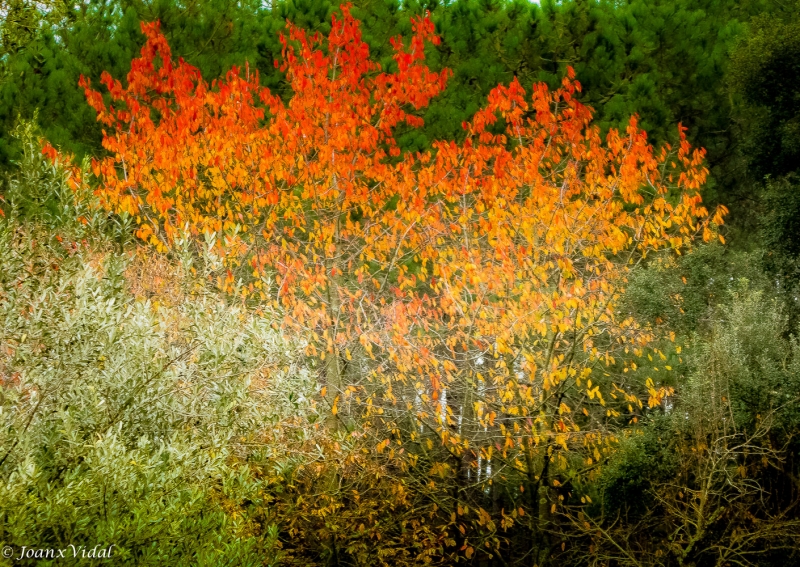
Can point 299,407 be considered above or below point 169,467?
below

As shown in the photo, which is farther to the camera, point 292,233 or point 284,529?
point 292,233

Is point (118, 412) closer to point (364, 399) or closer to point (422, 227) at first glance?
point (364, 399)

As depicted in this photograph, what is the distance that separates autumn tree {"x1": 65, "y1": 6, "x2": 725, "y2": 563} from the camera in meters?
11.8

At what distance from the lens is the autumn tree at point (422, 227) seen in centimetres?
1182

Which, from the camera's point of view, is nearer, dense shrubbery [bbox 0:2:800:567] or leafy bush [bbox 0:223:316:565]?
leafy bush [bbox 0:223:316:565]

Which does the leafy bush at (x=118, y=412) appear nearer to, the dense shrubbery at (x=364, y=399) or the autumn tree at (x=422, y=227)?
the dense shrubbery at (x=364, y=399)

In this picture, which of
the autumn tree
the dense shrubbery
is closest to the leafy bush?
the dense shrubbery

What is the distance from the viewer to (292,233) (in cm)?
1406

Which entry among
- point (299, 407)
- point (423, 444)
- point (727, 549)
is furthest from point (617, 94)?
point (299, 407)

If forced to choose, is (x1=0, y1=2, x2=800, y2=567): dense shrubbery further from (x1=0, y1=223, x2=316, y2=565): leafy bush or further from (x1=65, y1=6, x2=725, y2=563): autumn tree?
(x1=65, y1=6, x2=725, y2=563): autumn tree

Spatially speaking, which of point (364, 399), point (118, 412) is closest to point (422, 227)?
point (364, 399)

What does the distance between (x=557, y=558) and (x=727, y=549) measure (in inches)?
117

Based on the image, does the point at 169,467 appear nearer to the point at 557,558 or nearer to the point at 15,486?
the point at 15,486

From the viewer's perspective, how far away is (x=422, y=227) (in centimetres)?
1459
